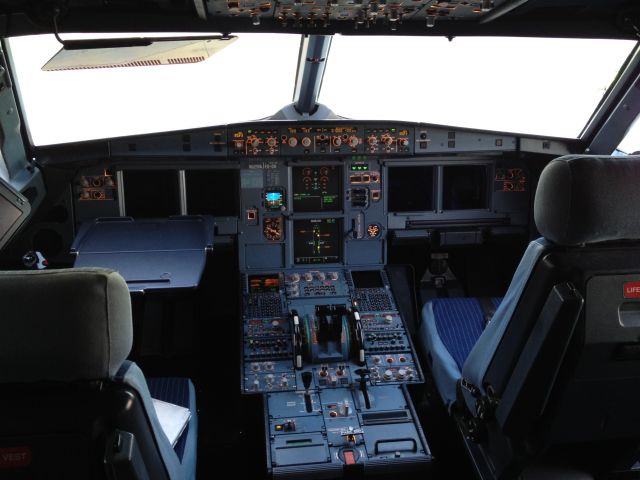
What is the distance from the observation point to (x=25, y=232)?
409 centimetres

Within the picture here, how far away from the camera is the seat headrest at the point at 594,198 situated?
1833mm

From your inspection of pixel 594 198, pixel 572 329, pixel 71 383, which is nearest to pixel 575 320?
pixel 572 329

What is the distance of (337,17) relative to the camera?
3062 mm

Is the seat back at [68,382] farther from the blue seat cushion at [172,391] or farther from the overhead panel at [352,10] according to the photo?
the overhead panel at [352,10]

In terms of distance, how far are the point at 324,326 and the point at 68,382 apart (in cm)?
259

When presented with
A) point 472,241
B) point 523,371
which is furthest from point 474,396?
point 472,241

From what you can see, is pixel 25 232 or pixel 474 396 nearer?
pixel 474 396

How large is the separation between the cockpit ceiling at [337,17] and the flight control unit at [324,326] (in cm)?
138

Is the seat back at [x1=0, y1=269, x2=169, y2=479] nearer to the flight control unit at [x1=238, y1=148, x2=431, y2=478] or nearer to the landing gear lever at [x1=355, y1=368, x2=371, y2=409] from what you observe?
the flight control unit at [x1=238, y1=148, x2=431, y2=478]

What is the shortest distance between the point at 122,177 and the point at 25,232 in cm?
69

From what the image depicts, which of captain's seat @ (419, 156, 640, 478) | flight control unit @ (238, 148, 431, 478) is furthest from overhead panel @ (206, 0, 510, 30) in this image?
flight control unit @ (238, 148, 431, 478)

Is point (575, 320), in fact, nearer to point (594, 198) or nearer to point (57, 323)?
point (594, 198)

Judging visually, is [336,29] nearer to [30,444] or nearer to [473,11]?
[473,11]

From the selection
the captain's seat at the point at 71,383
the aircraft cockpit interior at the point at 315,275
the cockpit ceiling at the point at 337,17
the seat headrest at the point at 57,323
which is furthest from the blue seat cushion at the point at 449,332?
the seat headrest at the point at 57,323
